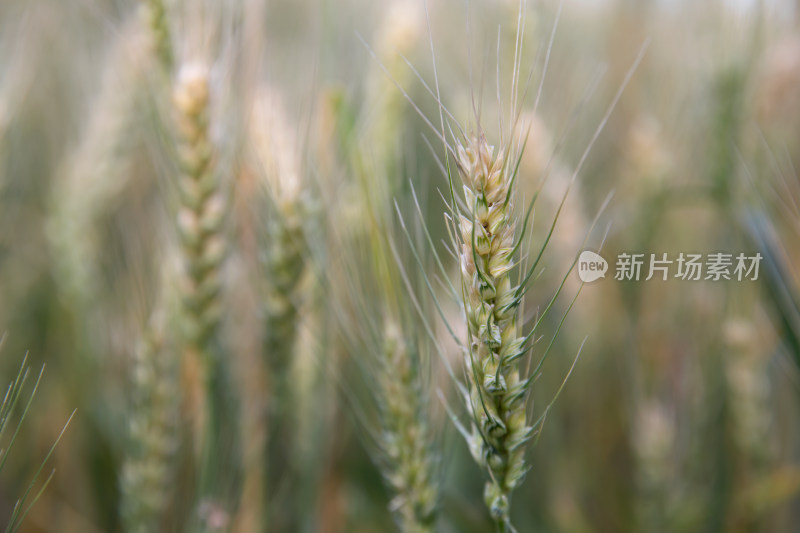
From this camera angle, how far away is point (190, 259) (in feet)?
2.15

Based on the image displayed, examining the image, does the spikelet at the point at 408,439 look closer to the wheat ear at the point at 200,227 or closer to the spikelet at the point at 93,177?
the wheat ear at the point at 200,227

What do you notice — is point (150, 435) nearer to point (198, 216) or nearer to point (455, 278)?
point (198, 216)

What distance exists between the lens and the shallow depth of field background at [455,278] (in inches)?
28.0

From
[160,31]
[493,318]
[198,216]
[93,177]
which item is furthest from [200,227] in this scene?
[93,177]

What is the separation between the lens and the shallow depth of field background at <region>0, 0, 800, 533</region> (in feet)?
2.33

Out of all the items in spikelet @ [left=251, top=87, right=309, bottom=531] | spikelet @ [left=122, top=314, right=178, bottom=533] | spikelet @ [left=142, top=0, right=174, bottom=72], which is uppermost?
spikelet @ [left=142, top=0, right=174, bottom=72]

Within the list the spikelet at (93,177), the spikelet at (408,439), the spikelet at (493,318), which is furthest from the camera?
the spikelet at (93,177)

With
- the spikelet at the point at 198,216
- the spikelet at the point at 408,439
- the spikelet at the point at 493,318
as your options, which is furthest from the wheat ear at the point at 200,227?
the spikelet at the point at 493,318

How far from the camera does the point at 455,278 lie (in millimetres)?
907

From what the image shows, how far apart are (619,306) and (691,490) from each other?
0.30 m

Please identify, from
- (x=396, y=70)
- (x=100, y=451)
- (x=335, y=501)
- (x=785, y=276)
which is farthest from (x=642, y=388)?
(x=100, y=451)

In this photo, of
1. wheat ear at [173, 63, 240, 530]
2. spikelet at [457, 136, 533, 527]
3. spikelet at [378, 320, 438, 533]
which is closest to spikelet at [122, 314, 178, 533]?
wheat ear at [173, 63, 240, 530]

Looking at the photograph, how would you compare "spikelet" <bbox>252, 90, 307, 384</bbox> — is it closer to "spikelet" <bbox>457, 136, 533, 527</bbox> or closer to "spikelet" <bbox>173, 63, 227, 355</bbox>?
"spikelet" <bbox>173, 63, 227, 355</bbox>

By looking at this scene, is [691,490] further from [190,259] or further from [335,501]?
[190,259]
